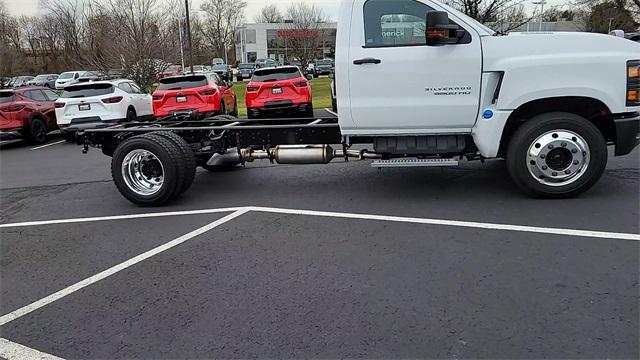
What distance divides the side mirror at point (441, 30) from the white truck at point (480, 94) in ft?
0.04

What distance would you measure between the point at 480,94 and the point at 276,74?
1042cm

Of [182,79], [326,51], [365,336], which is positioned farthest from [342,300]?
[326,51]

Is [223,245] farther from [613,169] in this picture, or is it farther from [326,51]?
[326,51]

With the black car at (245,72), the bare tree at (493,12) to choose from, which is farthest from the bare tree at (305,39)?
the bare tree at (493,12)

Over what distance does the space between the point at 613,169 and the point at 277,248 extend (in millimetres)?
5034

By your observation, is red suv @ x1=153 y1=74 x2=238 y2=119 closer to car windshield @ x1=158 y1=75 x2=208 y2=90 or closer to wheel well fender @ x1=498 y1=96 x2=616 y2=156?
car windshield @ x1=158 y1=75 x2=208 y2=90

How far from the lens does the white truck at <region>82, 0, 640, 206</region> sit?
5609mm

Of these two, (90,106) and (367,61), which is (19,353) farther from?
(90,106)

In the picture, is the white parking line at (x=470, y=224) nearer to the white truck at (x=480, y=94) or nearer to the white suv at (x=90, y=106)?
the white truck at (x=480, y=94)

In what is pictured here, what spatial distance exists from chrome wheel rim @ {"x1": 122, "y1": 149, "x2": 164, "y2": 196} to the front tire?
14.1ft

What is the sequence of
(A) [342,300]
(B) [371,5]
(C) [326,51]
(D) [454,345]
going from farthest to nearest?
(C) [326,51] → (B) [371,5] → (A) [342,300] → (D) [454,345]

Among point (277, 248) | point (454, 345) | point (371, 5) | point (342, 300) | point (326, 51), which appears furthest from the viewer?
point (326, 51)

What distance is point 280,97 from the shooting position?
15008 millimetres

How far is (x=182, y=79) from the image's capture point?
14.7m
